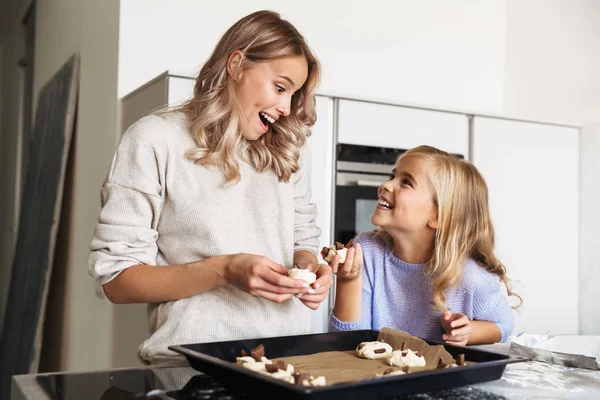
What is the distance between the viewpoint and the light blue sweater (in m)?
1.67

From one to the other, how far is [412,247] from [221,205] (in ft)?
2.09

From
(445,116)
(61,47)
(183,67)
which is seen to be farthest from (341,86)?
(61,47)

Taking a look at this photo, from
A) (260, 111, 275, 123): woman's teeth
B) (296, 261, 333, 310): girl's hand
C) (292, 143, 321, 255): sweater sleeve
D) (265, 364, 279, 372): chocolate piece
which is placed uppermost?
(260, 111, 275, 123): woman's teeth

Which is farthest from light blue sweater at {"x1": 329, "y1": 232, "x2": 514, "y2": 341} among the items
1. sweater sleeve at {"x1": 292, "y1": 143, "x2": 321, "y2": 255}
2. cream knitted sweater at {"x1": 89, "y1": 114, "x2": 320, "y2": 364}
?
cream knitted sweater at {"x1": 89, "y1": 114, "x2": 320, "y2": 364}

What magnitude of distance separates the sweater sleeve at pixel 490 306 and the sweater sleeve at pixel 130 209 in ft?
2.72

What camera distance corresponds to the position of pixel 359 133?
259 cm

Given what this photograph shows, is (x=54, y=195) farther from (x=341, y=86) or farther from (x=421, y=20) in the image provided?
(x=421, y=20)

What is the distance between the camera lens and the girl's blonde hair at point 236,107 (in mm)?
1388

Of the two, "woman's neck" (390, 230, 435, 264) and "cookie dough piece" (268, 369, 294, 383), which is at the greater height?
"woman's neck" (390, 230, 435, 264)

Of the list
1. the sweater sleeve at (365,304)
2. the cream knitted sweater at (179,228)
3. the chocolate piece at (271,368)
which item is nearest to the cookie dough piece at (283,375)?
the chocolate piece at (271,368)

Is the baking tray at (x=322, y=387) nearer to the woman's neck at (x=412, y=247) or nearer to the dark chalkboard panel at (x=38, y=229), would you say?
the woman's neck at (x=412, y=247)

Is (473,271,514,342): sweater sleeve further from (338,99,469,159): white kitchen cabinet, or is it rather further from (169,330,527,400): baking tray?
(338,99,469,159): white kitchen cabinet

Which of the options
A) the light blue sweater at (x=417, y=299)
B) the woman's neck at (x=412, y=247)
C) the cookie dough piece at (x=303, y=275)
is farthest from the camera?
the woman's neck at (x=412, y=247)

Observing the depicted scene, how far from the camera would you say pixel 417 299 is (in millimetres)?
1709
